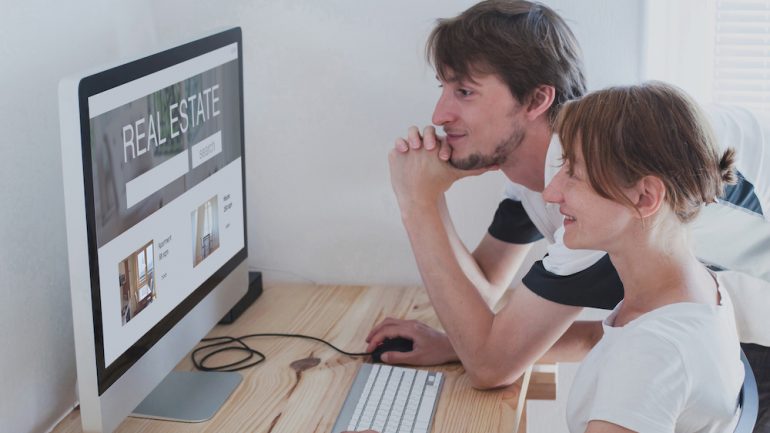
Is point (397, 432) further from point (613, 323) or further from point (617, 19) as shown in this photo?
point (617, 19)

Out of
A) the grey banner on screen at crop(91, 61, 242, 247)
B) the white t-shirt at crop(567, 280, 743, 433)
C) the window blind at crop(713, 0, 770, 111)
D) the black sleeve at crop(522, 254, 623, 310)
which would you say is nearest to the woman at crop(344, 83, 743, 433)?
the white t-shirt at crop(567, 280, 743, 433)

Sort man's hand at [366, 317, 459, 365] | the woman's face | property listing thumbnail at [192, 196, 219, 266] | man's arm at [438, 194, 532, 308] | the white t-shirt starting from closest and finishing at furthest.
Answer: the white t-shirt < the woman's face < property listing thumbnail at [192, 196, 219, 266] < man's hand at [366, 317, 459, 365] < man's arm at [438, 194, 532, 308]

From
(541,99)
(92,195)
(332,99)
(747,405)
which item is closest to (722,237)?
(541,99)

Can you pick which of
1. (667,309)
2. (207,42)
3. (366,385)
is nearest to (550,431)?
(366,385)

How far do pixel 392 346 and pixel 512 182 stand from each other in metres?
0.41

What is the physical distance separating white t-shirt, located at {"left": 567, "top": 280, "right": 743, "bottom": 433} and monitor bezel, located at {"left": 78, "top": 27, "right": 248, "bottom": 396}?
1.98 ft

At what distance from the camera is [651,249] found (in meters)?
1.21

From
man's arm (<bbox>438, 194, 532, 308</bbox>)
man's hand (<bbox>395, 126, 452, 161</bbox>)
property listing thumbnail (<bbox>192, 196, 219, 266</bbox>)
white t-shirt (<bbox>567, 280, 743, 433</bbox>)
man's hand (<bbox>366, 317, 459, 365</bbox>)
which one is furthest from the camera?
man's arm (<bbox>438, 194, 532, 308</bbox>)

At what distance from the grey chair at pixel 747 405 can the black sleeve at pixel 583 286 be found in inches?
12.8

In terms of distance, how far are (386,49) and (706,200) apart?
921 mm

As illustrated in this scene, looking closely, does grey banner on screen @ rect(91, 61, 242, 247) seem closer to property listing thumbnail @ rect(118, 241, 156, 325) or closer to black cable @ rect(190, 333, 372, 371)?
property listing thumbnail @ rect(118, 241, 156, 325)

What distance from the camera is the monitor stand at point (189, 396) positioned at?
1430 millimetres

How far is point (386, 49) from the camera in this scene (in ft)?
6.36

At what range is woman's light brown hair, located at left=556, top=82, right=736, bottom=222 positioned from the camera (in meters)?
1.13
